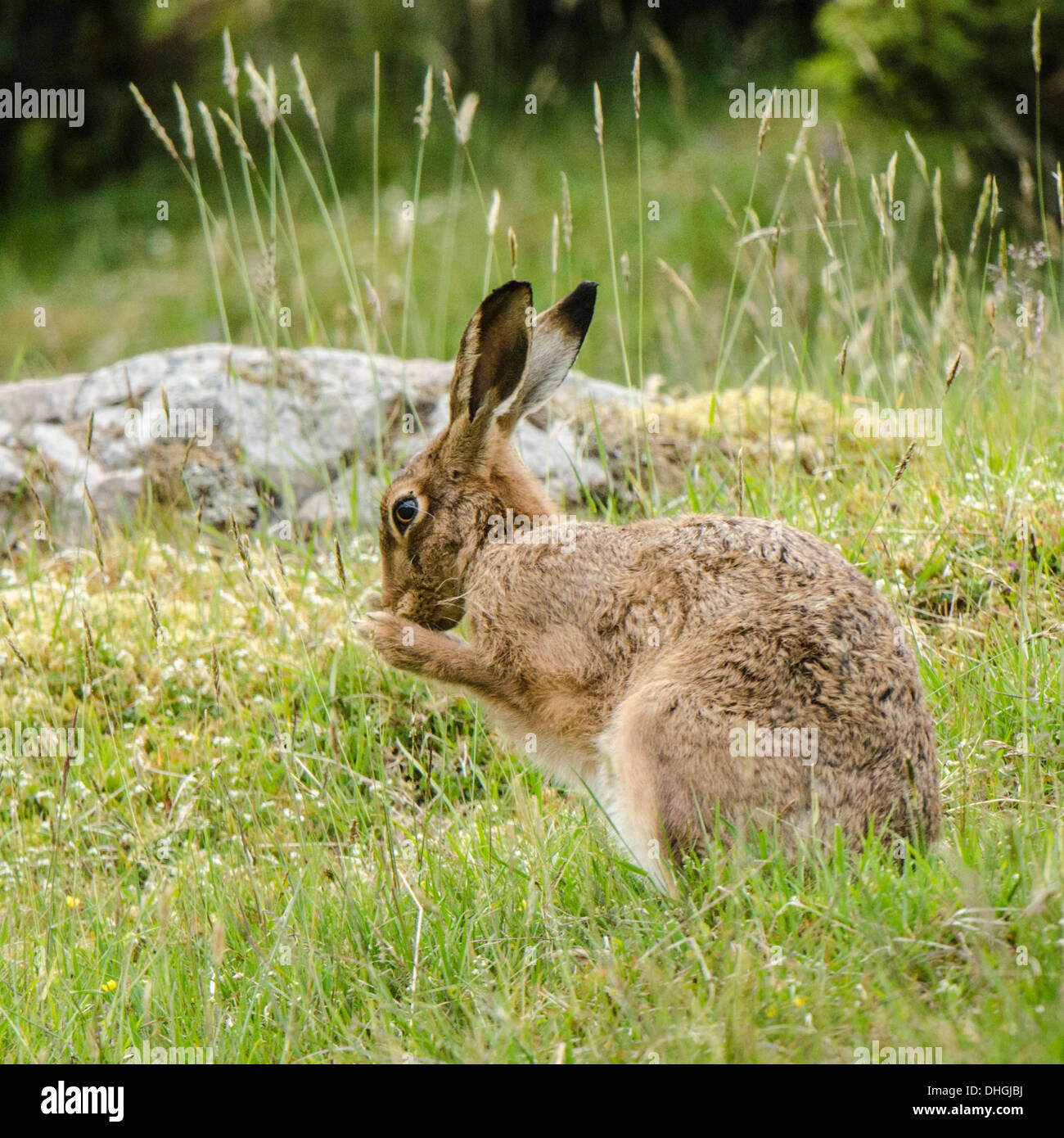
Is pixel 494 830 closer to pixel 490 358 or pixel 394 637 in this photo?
pixel 394 637

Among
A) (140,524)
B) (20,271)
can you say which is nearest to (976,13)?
(140,524)

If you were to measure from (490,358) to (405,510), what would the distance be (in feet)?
2.09

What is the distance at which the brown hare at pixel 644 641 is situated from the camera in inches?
144

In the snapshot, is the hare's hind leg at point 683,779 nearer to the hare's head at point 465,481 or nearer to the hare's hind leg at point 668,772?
the hare's hind leg at point 668,772

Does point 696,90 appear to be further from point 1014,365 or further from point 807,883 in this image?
point 807,883

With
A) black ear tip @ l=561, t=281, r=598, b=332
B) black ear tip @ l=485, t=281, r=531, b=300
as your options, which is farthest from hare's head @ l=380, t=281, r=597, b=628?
black ear tip @ l=485, t=281, r=531, b=300

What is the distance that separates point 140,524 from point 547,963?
3.93 meters

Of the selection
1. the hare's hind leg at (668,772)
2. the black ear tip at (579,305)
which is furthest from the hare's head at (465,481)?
the hare's hind leg at (668,772)

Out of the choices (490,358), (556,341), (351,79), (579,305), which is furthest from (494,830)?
(351,79)

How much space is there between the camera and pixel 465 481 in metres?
4.77

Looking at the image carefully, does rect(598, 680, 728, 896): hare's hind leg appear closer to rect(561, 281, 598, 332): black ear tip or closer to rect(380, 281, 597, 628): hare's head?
rect(380, 281, 597, 628): hare's head

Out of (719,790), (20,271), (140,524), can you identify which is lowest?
(719,790)

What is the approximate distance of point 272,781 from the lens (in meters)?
5.10

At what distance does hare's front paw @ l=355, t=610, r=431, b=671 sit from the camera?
4.41 metres
